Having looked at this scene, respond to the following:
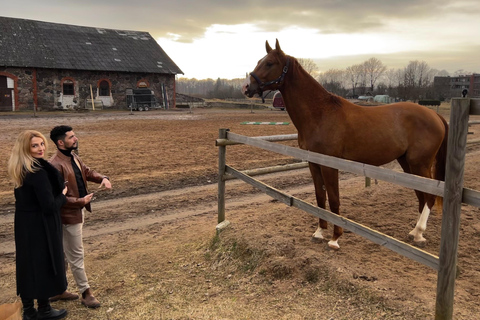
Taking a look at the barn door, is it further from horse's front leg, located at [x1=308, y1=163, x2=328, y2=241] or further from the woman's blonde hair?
horse's front leg, located at [x1=308, y1=163, x2=328, y2=241]

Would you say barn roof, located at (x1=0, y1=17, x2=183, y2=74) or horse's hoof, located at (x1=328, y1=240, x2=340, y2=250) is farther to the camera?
barn roof, located at (x1=0, y1=17, x2=183, y2=74)

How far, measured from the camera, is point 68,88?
32.3 metres

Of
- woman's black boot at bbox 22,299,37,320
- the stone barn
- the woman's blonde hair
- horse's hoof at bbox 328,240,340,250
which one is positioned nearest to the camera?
the woman's blonde hair

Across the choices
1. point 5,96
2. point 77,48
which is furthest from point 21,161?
point 77,48

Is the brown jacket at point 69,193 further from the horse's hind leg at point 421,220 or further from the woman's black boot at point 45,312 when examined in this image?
the horse's hind leg at point 421,220

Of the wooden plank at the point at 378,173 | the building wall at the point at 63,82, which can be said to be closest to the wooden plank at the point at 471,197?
the wooden plank at the point at 378,173

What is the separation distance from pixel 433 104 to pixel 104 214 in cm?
4432

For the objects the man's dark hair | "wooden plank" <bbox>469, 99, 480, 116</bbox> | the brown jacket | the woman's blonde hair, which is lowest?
the brown jacket

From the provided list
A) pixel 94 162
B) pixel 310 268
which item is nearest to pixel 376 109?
pixel 310 268

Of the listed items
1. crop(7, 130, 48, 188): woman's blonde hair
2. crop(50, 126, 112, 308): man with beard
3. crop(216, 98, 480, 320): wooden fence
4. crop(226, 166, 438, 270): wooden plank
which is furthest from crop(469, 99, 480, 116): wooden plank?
crop(7, 130, 48, 188): woman's blonde hair

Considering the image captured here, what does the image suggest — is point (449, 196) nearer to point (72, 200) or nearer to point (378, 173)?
point (378, 173)

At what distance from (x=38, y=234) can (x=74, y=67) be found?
3285cm

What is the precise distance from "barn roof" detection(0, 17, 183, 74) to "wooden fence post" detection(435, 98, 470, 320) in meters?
34.3

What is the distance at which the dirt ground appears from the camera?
323 cm
